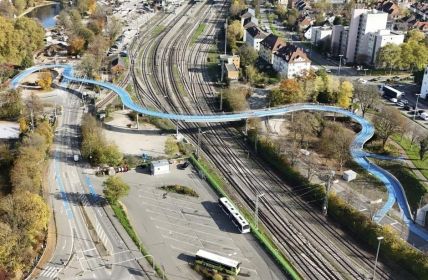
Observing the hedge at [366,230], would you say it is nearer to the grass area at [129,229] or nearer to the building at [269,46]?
the grass area at [129,229]

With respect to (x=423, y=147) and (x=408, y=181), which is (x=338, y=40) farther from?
(x=408, y=181)

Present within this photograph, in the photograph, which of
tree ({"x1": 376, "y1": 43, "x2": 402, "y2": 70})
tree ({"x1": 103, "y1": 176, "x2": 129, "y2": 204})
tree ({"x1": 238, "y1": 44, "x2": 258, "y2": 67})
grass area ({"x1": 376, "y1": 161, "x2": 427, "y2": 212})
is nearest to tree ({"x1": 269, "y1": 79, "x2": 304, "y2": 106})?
grass area ({"x1": 376, "y1": 161, "x2": 427, "y2": 212})

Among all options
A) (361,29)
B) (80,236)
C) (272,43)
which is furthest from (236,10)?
(80,236)

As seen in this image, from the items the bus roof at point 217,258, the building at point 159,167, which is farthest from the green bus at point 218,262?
the building at point 159,167

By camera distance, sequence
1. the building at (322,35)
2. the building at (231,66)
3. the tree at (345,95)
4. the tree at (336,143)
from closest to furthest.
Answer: the tree at (336,143), the tree at (345,95), the building at (231,66), the building at (322,35)

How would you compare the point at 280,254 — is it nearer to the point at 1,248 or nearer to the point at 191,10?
the point at 1,248

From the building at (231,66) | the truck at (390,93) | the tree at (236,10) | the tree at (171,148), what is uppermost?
the tree at (236,10)

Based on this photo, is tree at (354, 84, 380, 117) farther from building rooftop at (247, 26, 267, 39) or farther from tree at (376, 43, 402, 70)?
building rooftop at (247, 26, 267, 39)
